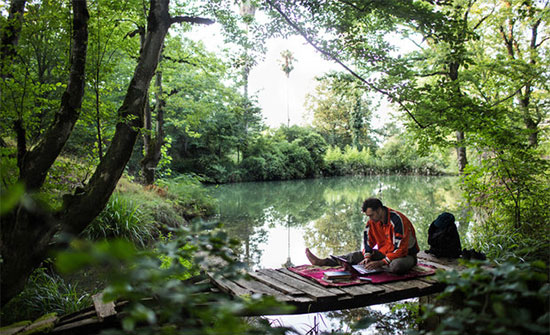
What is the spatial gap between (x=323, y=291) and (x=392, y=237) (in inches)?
49.5

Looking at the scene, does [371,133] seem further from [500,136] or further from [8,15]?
[8,15]

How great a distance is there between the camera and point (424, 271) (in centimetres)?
355

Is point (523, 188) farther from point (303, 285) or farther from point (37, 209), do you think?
point (37, 209)

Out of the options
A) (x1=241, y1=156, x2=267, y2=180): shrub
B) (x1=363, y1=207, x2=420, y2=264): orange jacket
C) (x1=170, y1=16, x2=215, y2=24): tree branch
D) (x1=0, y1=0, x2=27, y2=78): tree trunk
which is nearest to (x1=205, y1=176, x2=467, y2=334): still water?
(x1=363, y1=207, x2=420, y2=264): orange jacket

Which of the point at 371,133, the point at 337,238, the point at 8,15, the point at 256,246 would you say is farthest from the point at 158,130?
the point at 371,133

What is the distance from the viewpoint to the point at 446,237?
4.06 metres

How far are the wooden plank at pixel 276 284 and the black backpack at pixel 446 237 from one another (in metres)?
2.14

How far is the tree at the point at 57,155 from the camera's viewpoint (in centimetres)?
234

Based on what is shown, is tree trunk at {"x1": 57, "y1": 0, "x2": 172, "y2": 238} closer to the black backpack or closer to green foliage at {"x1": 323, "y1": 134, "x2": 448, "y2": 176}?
the black backpack

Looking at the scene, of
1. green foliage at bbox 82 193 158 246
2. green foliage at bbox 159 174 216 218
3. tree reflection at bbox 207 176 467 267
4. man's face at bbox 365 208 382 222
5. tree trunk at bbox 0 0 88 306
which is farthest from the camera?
green foliage at bbox 159 174 216 218

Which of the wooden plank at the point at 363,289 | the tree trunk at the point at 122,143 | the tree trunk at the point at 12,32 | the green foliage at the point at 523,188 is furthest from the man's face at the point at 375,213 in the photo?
the tree trunk at the point at 12,32

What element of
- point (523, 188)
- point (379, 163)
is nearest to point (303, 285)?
point (523, 188)

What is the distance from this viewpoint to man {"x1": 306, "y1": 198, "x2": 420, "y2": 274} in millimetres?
3580

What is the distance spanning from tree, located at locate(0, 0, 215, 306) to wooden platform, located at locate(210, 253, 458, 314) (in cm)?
131
